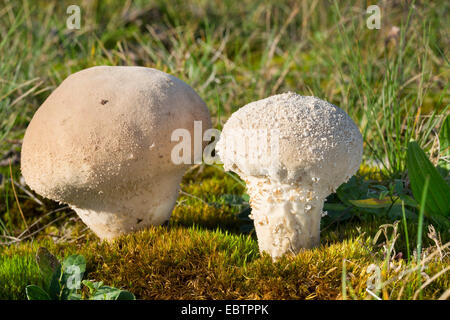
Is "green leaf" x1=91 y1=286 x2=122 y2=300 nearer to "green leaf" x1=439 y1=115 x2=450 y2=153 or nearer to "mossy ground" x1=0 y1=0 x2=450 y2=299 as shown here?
"mossy ground" x1=0 y1=0 x2=450 y2=299

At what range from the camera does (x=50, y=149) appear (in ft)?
5.89

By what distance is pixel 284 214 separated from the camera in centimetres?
174

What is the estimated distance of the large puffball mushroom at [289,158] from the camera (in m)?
1.59

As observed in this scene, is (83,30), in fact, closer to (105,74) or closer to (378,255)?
(105,74)

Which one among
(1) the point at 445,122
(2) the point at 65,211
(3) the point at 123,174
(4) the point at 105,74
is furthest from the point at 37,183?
(1) the point at 445,122

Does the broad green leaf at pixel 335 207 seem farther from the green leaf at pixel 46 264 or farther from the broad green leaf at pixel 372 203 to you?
the green leaf at pixel 46 264

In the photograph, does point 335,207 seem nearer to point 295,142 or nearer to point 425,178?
point 425,178

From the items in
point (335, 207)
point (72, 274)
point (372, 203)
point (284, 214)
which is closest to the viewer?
point (72, 274)

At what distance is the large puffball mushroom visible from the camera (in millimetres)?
1594

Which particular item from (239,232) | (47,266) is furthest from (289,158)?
(47,266)

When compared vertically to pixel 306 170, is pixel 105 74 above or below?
above

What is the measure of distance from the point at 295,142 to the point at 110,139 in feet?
2.46

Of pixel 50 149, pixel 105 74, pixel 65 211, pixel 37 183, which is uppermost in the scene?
pixel 105 74
